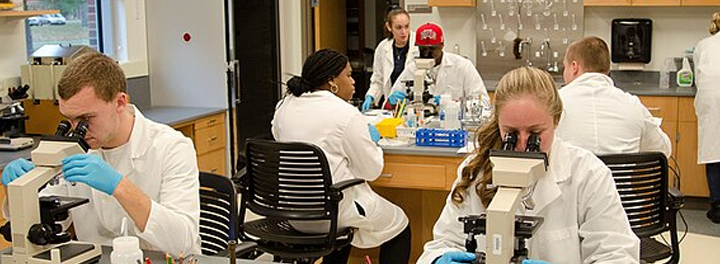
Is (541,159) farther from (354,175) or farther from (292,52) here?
(292,52)

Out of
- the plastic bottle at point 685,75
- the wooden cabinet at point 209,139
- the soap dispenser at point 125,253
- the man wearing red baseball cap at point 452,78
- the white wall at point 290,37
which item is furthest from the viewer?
the white wall at point 290,37

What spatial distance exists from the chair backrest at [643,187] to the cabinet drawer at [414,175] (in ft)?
3.26

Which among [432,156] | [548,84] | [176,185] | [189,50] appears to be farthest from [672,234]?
[189,50]

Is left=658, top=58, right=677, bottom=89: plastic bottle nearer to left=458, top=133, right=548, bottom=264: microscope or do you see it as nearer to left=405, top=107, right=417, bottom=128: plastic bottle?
left=405, top=107, right=417, bottom=128: plastic bottle

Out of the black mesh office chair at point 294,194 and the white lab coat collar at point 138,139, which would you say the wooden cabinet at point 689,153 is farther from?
the white lab coat collar at point 138,139

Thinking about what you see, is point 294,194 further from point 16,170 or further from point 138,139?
point 16,170

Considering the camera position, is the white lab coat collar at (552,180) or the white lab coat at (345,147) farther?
the white lab coat at (345,147)

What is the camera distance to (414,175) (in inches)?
154

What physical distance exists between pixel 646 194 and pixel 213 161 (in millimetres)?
3358

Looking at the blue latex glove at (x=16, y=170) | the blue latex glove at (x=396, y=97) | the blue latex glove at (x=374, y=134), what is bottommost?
the blue latex glove at (x=374, y=134)

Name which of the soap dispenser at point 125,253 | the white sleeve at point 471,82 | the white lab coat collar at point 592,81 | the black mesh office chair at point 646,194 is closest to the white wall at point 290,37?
the white sleeve at point 471,82

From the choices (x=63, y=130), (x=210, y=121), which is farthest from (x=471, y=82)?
(x=63, y=130)

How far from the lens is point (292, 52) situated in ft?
23.0

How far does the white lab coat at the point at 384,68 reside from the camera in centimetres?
553
